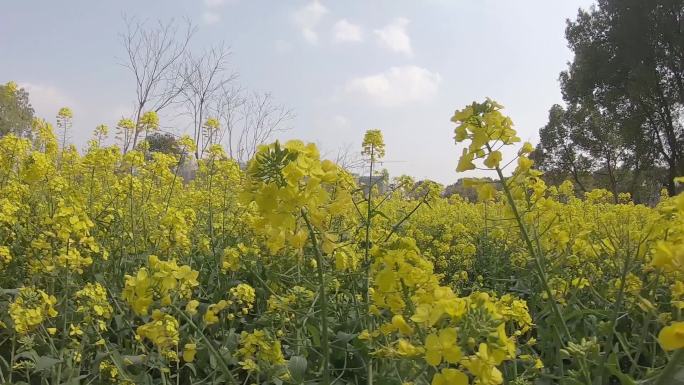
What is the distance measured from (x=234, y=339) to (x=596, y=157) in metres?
22.0

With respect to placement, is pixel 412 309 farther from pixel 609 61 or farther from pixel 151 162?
pixel 609 61

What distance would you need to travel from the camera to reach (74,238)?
2.66m

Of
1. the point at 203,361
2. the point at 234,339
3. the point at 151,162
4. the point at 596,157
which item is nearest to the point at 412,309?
the point at 234,339

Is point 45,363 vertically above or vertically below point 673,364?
below

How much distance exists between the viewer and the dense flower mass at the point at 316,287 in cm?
122

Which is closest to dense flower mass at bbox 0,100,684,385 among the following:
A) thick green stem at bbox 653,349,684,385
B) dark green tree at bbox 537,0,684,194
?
thick green stem at bbox 653,349,684,385

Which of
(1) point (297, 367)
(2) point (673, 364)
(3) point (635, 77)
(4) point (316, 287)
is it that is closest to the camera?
(2) point (673, 364)

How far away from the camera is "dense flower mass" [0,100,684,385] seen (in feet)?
4.00

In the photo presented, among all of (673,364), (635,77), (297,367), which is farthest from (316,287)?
(635,77)

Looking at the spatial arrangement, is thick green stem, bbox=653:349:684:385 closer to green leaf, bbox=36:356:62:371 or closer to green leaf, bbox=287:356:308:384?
green leaf, bbox=287:356:308:384

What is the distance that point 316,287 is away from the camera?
1502 mm

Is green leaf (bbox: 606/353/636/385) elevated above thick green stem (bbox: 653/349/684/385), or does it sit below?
below

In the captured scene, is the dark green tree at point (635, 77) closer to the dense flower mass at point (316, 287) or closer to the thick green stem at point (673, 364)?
the dense flower mass at point (316, 287)

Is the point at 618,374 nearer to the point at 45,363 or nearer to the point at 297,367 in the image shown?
the point at 297,367
